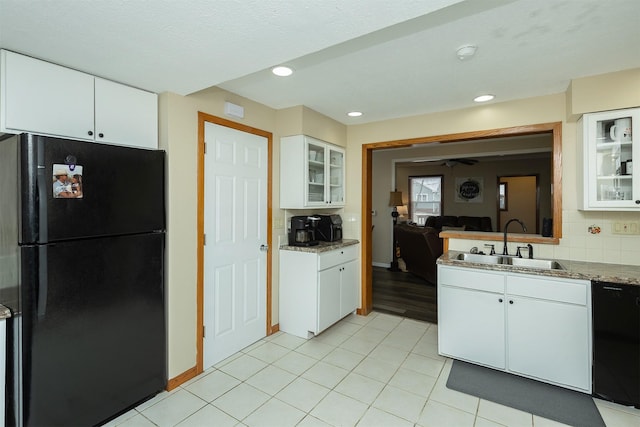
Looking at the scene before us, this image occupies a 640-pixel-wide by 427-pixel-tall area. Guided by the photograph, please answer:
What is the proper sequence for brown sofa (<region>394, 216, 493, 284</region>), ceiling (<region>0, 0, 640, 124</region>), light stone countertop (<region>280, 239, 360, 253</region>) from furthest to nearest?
brown sofa (<region>394, 216, 493, 284</region>) → light stone countertop (<region>280, 239, 360, 253</region>) → ceiling (<region>0, 0, 640, 124</region>)

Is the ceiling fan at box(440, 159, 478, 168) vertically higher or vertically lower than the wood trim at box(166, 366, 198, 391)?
higher

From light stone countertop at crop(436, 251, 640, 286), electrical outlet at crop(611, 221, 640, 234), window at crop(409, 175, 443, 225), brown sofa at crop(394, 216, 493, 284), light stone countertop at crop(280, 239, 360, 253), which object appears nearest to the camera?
light stone countertop at crop(436, 251, 640, 286)

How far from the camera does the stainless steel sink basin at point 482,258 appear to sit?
2917mm

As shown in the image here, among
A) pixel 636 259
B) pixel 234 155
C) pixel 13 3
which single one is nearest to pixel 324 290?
pixel 234 155

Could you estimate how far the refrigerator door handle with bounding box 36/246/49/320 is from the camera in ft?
5.43

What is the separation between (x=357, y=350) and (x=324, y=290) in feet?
2.10

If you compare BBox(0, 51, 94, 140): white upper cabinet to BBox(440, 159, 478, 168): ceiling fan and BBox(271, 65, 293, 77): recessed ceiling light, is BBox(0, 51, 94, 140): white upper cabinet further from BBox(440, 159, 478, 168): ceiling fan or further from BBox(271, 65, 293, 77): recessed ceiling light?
BBox(440, 159, 478, 168): ceiling fan

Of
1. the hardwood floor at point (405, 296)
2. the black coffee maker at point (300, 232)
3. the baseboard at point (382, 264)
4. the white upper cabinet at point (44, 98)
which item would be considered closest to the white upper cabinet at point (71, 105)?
the white upper cabinet at point (44, 98)

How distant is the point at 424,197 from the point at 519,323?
634 centimetres

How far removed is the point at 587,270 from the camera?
7.51 feet

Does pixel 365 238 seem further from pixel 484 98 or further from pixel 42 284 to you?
pixel 42 284

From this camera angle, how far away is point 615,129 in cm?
237

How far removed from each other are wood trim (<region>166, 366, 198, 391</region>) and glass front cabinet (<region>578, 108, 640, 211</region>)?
335cm

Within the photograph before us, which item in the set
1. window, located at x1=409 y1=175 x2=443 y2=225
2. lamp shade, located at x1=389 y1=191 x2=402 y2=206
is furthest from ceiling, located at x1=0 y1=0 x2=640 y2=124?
window, located at x1=409 y1=175 x2=443 y2=225
